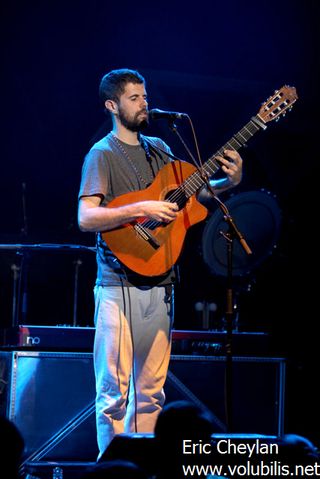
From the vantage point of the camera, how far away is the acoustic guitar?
415 cm

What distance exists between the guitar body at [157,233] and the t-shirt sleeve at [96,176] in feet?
0.35

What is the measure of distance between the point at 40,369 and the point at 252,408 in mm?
1500

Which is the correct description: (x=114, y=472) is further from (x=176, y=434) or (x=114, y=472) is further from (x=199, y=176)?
(x=199, y=176)

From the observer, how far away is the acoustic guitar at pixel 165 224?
13.6 feet

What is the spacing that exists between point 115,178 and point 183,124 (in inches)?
124

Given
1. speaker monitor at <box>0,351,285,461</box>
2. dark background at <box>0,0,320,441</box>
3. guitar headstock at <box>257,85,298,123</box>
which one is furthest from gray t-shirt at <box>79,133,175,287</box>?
dark background at <box>0,0,320,441</box>

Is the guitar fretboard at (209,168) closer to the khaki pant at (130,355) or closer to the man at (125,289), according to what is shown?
the man at (125,289)

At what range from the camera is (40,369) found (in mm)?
4895

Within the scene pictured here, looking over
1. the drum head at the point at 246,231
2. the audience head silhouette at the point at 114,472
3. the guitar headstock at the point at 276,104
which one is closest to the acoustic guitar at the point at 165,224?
the guitar headstock at the point at 276,104

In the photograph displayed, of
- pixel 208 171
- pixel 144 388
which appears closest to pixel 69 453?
pixel 144 388

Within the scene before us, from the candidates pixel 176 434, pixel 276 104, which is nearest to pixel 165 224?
pixel 276 104

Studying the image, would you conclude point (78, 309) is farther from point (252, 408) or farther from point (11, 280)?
point (252, 408)

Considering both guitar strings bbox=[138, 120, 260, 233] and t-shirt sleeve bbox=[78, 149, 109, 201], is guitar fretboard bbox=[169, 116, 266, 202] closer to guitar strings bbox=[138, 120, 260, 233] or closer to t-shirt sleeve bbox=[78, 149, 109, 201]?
A: guitar strings bbox=[138, 120, 260, 233]

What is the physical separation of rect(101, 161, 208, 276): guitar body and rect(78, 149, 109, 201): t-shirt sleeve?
107 millimetres
